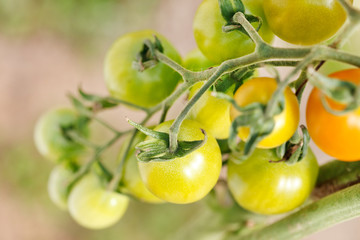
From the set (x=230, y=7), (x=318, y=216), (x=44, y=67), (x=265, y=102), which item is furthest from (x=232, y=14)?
(x=44, y=67)

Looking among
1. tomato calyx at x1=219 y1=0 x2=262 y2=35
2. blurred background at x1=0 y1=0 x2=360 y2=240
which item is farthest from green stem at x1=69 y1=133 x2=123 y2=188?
blurred background at x1=0 y1=0 x2=360 y2=240

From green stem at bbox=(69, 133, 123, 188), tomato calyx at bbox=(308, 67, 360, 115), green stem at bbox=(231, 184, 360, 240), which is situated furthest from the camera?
green stem at bbox=(69, 133, 123, 188)

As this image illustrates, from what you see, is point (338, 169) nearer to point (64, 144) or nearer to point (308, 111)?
point (308, 111)

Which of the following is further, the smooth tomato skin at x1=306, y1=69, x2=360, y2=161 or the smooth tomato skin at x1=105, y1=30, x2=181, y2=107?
the smooth tomato skin at x1=105, y1=30, x2=181, y2=107

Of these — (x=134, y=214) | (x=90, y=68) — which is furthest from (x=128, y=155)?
(x=90, y=68)

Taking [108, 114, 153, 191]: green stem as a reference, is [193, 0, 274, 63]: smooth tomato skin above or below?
above

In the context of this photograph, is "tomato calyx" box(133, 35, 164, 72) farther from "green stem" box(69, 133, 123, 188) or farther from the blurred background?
the blurred background
